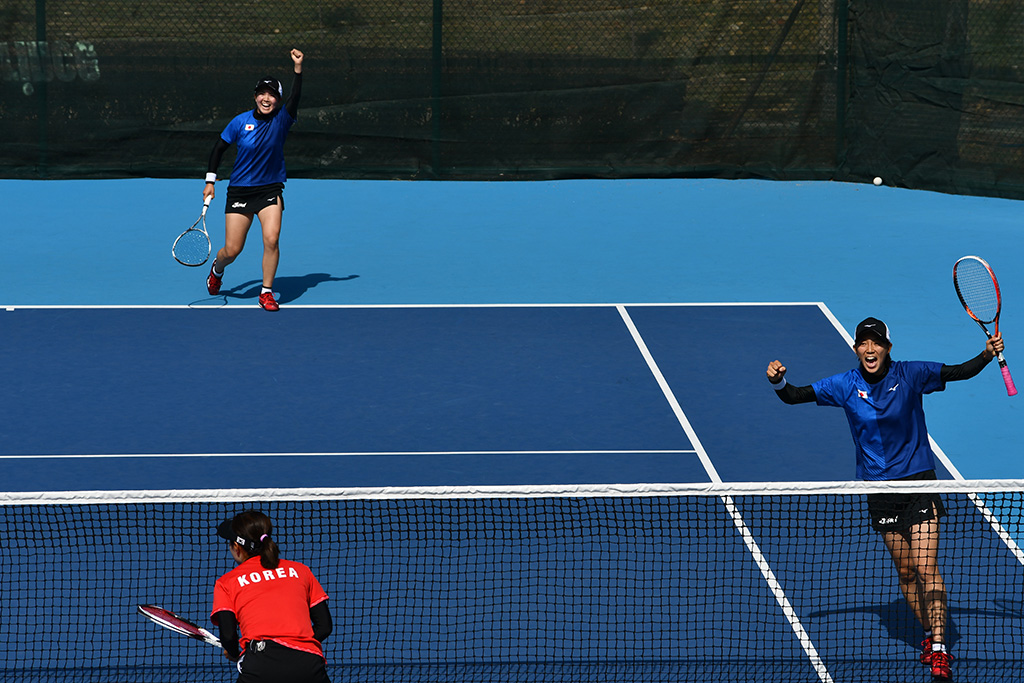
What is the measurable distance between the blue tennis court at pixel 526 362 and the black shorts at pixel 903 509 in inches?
25.1

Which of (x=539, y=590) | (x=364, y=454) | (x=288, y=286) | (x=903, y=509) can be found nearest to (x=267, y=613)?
(x=539, y=590)

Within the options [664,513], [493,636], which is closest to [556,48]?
[664,513]

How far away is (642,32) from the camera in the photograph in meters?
20.3

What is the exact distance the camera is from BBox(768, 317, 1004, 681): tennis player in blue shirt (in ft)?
21.5

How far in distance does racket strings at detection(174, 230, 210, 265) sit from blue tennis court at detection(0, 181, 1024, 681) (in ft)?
1.42

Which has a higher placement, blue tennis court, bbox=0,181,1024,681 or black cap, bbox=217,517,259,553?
blue tennis court, bbox=0,181,1024,681

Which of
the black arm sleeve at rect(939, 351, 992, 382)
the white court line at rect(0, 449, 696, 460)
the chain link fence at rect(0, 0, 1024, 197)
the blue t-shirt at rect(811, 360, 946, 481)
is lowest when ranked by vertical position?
the blue t-shirt at rect(811, 360, 946, 481)

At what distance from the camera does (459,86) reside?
20219 millimetres

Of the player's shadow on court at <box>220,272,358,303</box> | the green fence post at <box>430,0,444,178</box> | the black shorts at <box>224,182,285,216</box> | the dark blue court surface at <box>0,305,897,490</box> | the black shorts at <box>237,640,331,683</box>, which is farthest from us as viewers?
the green fence post at <box>430,0,444,178</box>

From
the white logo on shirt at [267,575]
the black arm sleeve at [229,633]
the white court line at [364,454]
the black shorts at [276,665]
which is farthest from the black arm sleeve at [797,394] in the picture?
the black arm sleeve at [229,633]

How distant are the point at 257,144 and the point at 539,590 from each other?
636 centimetres

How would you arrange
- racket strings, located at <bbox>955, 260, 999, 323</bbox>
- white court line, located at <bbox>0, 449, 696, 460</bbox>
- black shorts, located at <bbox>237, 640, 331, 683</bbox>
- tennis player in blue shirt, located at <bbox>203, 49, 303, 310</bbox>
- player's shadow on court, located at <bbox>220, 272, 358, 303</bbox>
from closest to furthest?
black shorts, located at <bbox>237, 640, 331, 683</bbox>
racket strings, located at <bbox>955, 260, 999, 323</bbox>
white court line, located at <bbox>0, 449, 696, 460</bbox>
tennis player in blue shirt, located at <bbox>203, 49, 303, 310</bbox>
player's shadow on court, located at <bbox>220, 272, 358, 303</bbox>

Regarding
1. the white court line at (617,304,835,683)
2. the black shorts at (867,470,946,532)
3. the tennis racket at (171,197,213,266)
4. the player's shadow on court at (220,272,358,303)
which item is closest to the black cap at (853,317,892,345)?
the black shorts at (867,470,946,532)

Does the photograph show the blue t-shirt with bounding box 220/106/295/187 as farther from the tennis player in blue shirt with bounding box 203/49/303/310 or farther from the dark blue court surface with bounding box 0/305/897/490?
the dark blue court surface with bounding box 0/305/897/490
